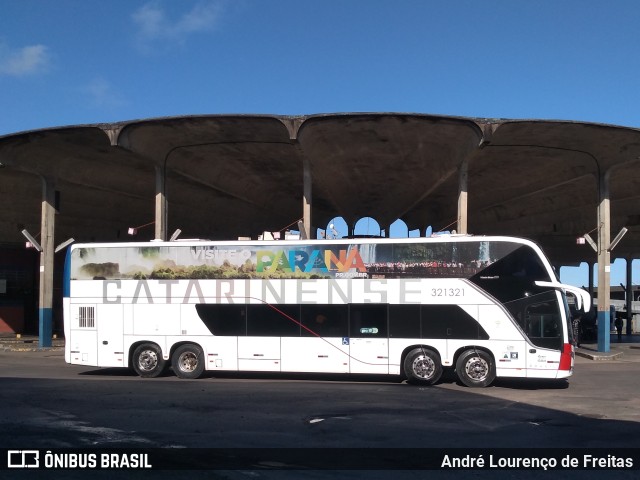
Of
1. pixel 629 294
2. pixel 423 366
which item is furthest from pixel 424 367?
pixel 629 294

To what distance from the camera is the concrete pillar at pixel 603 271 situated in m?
24.8

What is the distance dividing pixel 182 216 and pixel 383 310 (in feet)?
81.3

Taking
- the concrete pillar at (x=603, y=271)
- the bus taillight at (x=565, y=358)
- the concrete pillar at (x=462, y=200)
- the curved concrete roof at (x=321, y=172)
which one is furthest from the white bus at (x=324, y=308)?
the concrete pillar at (x=603, y=271)

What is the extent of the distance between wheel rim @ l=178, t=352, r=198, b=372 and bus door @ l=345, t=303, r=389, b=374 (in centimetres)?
422

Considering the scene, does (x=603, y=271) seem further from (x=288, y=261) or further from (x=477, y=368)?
(x=288, y=261)

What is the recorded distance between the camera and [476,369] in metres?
15.4

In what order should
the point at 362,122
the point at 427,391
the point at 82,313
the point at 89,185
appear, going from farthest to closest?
the point at 89,185 → the point at 362,122 → the point at 82,313 → the point at 427,391

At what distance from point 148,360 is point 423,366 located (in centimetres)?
737

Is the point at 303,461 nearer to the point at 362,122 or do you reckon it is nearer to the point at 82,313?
the point at 82,313

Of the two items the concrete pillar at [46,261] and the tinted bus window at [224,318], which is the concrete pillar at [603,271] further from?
the concrete pillar at [46,261]

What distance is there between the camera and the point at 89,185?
30.4m

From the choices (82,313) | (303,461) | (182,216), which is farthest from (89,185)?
(303,461)

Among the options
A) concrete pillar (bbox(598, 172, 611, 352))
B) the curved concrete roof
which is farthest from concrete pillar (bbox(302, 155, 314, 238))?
concrete pillar (bbox(598, 172, 611, 352))

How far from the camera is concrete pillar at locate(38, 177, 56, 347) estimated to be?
87.5 ft
